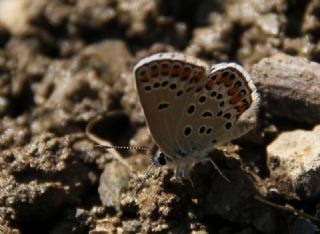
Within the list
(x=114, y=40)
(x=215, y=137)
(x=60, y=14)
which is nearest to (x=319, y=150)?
(x=215, y=137)

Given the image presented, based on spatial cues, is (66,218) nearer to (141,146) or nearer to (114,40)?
(141,146)

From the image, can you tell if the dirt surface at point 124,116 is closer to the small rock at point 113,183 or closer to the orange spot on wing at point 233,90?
the small rock at point 113,183

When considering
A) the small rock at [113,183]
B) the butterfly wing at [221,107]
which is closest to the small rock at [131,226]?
the small rock at [113,183]

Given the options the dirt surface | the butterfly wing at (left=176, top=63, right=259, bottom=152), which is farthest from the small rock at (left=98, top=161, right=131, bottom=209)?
the butterfly wing at (left=176, top=63, right=259, bottom=152)

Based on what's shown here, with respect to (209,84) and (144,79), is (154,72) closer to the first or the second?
(144,79)

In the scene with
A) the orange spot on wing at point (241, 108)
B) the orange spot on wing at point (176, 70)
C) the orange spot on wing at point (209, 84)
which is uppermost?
the orange spot on wing at point (176, 70)

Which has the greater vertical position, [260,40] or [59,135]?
[260,40]
